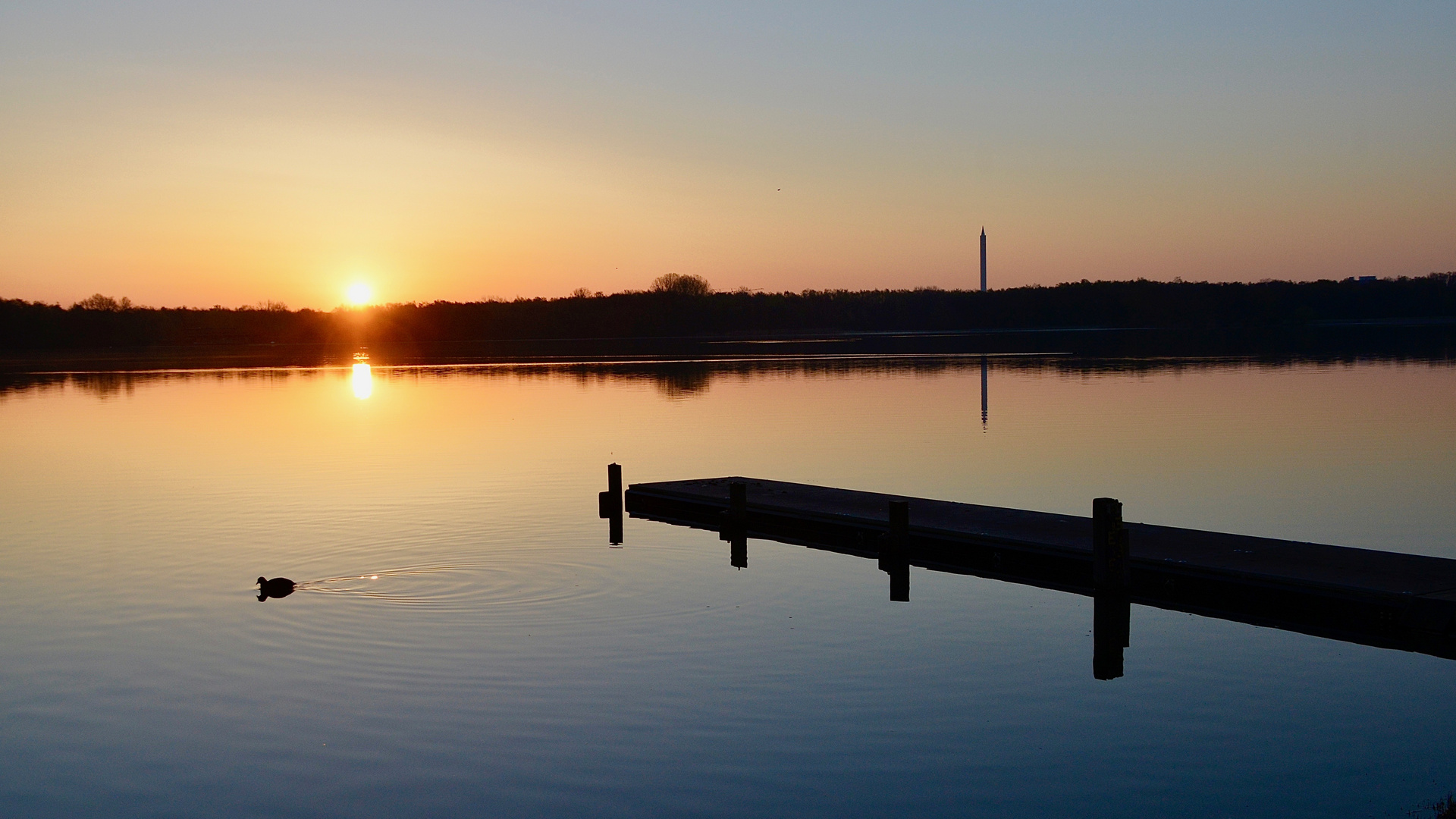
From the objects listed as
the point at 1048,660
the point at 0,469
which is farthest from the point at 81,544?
the point at 1048,660

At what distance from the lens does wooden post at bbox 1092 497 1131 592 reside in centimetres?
1252

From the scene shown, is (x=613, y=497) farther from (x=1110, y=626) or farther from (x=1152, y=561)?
(x=1110, y=626)

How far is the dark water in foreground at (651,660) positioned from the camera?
8.89 meters

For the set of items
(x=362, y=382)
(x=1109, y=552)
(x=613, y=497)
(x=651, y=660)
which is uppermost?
(x=1109, y=552)

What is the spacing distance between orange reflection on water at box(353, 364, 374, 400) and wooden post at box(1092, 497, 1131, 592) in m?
40.3

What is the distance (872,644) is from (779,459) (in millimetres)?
14753

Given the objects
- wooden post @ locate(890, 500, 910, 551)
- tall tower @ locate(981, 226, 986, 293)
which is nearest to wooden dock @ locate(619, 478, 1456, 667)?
wooden post @ locate(890, 500, 910, 551)

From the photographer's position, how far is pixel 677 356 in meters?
86.8

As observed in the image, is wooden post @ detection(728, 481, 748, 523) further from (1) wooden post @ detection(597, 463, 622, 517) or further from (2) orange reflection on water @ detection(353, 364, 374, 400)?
(2) orange reflection on water @ detection(353, 364, 374, 400)

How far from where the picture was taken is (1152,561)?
13352 mm

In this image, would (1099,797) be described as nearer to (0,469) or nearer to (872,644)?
(872,644)

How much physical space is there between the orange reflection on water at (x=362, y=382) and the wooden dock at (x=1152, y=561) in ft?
114

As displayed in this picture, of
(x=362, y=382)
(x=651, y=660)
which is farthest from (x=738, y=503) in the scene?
(x=362, y=382)

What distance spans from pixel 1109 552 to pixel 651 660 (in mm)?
4589
